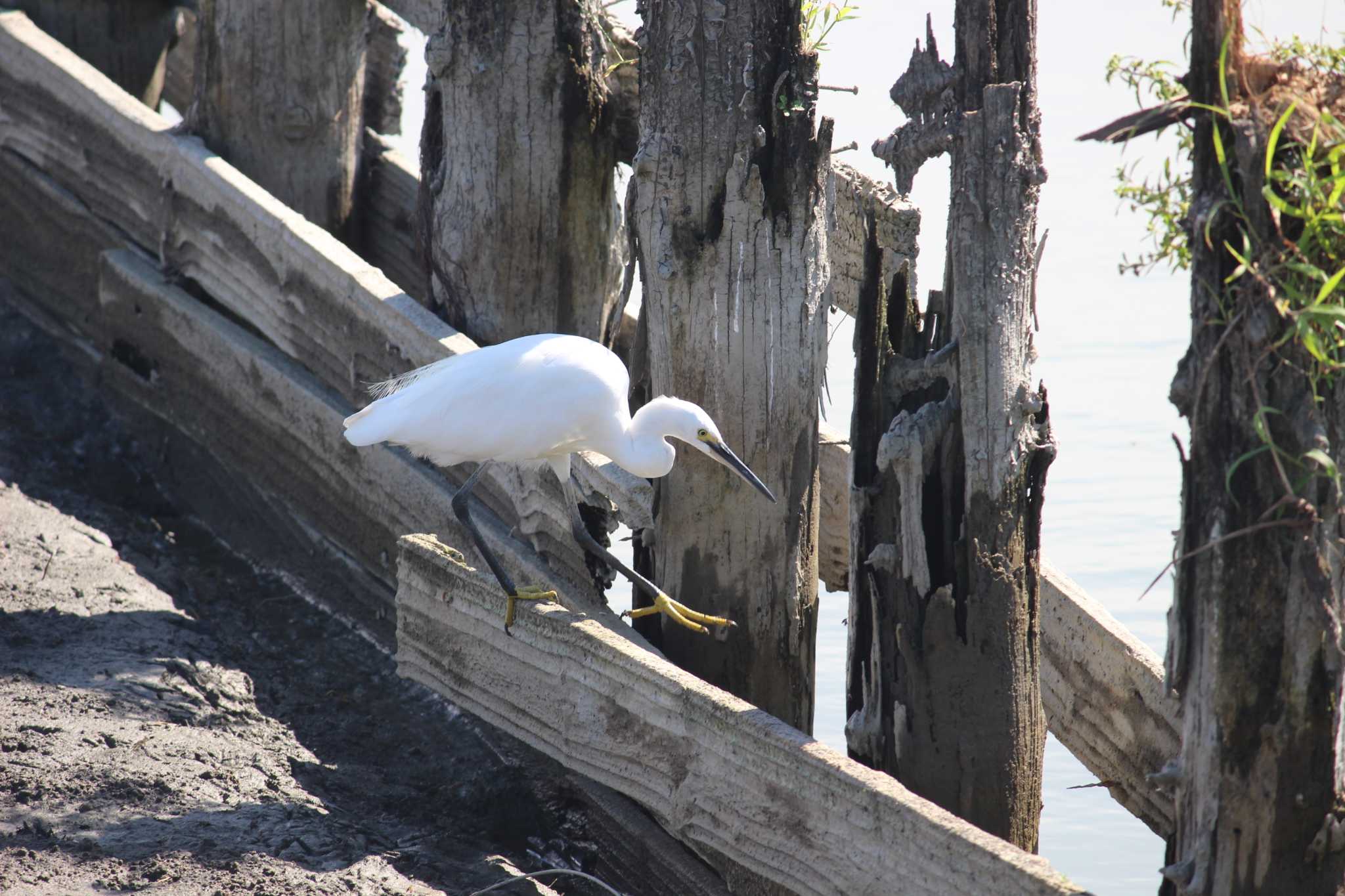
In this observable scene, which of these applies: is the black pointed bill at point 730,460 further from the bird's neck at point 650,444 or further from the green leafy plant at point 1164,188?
the green leafy plant at point 1164,188

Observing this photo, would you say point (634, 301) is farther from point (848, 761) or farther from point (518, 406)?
point (848, 761)

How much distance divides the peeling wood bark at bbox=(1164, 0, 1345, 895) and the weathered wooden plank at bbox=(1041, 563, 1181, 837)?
704 millimetres

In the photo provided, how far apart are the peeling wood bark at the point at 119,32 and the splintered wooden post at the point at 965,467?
414 centimetres

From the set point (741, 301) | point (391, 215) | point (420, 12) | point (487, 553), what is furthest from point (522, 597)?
point (391, 215)

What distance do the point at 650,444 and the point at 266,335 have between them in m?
2.02

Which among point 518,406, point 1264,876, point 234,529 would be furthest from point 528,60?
point 1264,876

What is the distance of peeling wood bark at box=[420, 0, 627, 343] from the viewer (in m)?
4.37

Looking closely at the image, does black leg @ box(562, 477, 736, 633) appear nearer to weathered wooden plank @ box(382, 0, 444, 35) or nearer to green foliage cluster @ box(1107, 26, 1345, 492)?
green foliage cluster @ box(1107, 26, 1345, 492)

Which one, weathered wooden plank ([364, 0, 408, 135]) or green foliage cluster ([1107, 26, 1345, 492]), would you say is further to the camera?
weathered wooden plank ([364, 0, 408, 135])

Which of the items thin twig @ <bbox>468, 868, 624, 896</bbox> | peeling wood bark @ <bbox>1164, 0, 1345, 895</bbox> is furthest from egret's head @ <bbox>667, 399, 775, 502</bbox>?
peeling wood bark @ <bbox>1164, 0, 1345, 895</bbox>

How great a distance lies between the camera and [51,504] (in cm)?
495

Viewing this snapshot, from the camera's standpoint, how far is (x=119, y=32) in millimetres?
6109

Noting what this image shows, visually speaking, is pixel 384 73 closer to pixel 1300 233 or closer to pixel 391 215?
pixel 391 215

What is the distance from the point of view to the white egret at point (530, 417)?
3.73 metres
